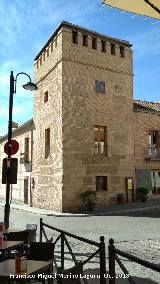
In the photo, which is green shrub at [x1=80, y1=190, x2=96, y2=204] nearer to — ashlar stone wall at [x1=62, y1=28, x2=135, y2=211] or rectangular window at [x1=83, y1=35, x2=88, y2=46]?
ashlar stone wall at [x1=62, y1=28, x2=135, y2=211]

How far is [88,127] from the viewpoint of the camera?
23453mm

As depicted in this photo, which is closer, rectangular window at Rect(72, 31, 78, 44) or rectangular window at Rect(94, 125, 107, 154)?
rectangular window at Rect(72, 31, 78, 44)

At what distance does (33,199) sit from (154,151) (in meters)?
11.0

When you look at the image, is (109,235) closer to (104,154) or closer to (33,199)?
(104,154)

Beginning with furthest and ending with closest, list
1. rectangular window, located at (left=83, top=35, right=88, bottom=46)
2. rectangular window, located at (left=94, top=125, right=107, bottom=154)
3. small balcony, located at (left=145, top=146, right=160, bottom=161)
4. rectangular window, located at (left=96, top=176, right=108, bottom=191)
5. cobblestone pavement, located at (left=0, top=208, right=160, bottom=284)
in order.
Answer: small balcony, located at (left=145, top=146, right=160, bottom=161), rectangular window, located at (left=83, top=35, right=88, bottom=46), rectangular window, located at (left=94, top=125, right=107, bottom=154), rectangular window, located at (left=96, top=176, right=108, bottom=191), cobblestone pavement, located at (left=0, top=208, right=160, bottom=284)

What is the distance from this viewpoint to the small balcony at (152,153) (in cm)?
2615

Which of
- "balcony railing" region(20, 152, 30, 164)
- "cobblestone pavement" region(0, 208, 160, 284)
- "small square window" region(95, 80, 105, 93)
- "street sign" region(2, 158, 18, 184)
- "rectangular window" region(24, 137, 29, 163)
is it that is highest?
"small square window" region(95, 80, 105, 93)

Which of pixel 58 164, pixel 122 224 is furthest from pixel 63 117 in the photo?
pixel 122 224

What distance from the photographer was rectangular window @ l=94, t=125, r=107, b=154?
78.9 ft

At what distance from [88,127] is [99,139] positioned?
1.51 metres

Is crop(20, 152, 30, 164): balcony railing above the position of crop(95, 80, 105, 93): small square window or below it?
below

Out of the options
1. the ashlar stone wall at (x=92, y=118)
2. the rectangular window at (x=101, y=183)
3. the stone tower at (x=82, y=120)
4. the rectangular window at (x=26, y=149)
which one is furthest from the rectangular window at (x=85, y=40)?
the rectangular window at (x=26, y=149)

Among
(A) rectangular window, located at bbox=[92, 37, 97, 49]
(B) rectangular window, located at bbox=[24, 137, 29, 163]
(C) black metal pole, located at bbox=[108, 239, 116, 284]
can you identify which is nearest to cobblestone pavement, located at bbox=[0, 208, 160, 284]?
(C) black metal pole, located at bbox=[108, 239, 116, 284]

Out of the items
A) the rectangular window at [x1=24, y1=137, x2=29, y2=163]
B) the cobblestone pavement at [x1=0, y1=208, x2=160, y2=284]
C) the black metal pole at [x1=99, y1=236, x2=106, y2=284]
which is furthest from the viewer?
the rectangular window at [x1=24, y1=137, x2=29, y2=163]
